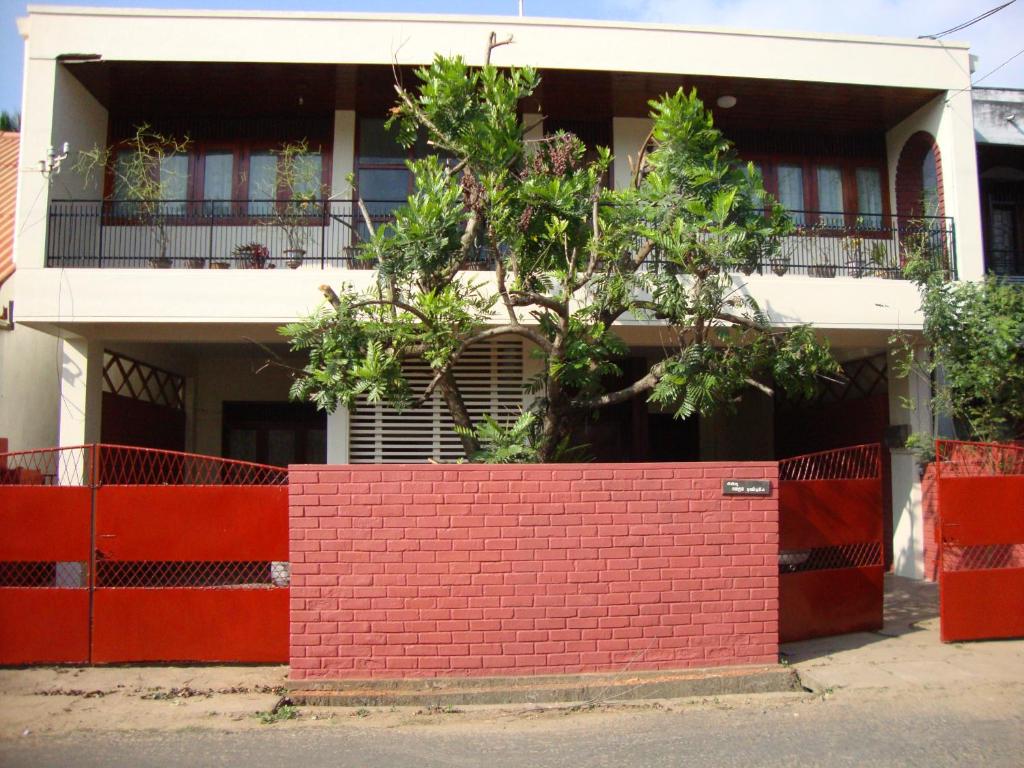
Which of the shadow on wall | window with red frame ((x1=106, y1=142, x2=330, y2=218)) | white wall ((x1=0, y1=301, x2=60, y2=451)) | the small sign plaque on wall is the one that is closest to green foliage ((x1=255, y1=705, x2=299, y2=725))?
the small sign plaque on wall

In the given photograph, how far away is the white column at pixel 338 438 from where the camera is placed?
1084cm

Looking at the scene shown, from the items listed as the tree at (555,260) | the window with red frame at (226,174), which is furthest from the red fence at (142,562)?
the window with red frame at (226,174)

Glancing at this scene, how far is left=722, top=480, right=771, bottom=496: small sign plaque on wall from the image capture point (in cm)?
748

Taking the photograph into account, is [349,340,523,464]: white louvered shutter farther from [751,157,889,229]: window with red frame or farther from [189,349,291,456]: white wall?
[751,157,889,229]: window with red frame

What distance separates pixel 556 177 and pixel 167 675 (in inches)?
218

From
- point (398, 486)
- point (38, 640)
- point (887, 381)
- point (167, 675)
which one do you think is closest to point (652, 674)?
point (398, 486)

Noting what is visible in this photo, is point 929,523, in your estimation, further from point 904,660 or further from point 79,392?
point 79,392

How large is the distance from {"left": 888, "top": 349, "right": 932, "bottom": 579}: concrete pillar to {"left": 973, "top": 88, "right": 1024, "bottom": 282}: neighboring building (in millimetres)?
2809

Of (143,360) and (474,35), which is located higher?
(474,35)

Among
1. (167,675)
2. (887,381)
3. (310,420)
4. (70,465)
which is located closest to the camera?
(167,675)

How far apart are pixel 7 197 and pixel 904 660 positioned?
14.3 metres

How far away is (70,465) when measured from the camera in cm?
1061

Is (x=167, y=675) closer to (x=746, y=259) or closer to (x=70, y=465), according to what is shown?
(x=70, y=465)

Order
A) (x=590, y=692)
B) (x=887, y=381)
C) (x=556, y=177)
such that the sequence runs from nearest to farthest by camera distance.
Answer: (x=590, y=692)
(x=556, y=177)
(x=887, y=381)
